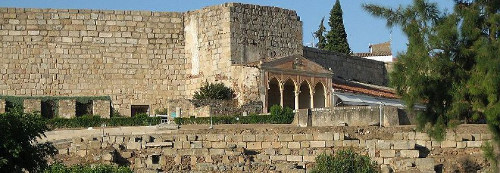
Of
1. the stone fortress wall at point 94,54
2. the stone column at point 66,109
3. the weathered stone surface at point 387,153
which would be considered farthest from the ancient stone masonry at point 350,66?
the weathered stone surface at point 387,153

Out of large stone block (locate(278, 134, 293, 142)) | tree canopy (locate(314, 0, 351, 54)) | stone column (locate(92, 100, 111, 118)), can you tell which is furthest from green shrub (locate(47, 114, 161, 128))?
tree canopy (locate(314, 0, 351, 54))

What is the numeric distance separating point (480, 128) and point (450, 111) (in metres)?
9.15

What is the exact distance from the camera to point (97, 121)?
3838cm

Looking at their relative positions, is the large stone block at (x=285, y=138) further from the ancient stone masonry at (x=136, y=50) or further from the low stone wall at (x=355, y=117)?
the ancient stone masonry at (x=136, y=50)

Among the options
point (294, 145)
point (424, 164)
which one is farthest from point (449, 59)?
point (294, 145)

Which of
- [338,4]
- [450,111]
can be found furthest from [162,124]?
[338,4]

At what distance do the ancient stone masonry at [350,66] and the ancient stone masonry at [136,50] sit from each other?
7.53m

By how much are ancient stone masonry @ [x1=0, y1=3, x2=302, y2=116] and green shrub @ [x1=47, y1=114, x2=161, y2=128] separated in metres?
4.86

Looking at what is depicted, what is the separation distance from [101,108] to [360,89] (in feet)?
44.1

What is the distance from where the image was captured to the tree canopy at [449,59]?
20875mm

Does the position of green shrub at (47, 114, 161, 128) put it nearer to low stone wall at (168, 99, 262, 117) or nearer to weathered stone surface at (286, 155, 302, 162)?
low stone wall at (168, 99, 262, 117)

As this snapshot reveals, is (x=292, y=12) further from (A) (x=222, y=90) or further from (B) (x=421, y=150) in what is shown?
(B) (x=421, y=150)

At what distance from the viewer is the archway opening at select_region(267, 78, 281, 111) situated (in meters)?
43.7

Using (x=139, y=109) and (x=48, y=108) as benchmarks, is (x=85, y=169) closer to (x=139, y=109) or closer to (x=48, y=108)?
(x=48, y=108)
